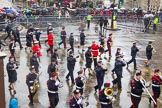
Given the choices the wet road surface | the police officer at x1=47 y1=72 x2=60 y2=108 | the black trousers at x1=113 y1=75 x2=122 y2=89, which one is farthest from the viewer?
the black trousers at x1=113 y1=75 x2=122 y2=89

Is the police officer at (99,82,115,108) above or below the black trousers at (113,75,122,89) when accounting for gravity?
above

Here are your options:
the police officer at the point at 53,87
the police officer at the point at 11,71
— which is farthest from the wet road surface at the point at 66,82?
the police officer at the point at 53,87

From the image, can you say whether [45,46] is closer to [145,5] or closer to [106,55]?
[106,55]

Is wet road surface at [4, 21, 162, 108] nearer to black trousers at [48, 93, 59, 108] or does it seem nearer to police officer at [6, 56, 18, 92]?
police officer at [6, 56, 18, 92]

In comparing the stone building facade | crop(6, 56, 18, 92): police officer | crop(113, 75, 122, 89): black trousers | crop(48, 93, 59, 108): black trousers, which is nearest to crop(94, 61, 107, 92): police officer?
crop(113, 75, 122, 89): black trousers

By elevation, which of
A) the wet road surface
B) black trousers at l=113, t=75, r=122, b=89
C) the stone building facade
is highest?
the stone building facade

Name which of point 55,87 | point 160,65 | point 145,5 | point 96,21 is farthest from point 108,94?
point 145,5

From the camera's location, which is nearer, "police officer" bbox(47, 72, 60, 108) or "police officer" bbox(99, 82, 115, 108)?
"police officer" bbox(99, 82, 115, 108)

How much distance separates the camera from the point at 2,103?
10.1 meters

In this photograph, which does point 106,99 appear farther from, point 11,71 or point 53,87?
point 11,71

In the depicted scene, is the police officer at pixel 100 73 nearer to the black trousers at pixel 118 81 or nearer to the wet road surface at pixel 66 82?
the wet road surface at pixel 66 82

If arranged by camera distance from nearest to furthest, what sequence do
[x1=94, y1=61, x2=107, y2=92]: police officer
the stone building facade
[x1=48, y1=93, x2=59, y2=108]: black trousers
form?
1. [x1=48, y1=93, x2=59, y2=108]: black trousers
2. [x1=94, y1=61, x2=107, y2=92]: police officer
3. the stone building facade

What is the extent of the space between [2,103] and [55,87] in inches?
125

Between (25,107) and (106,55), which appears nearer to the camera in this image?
(25,107)
